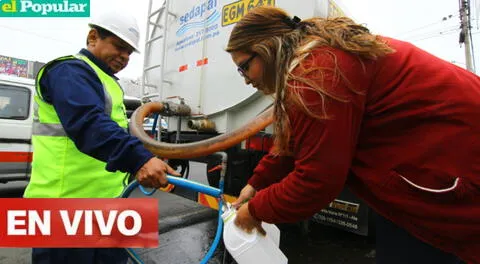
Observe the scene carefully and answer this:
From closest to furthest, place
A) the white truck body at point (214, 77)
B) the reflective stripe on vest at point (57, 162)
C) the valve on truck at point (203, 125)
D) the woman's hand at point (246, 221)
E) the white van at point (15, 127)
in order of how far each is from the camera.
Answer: the woman's hand at point (246, 221) < the reflective stripe on vest at point (57, 162) < the white truck body at point (214, 77) < the valve on truck at point (203, 125) < the white van at point (15, 127)

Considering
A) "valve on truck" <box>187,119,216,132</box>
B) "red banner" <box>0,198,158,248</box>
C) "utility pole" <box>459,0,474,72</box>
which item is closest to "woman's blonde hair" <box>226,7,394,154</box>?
"red banner" <box>0,198,158,248</box>

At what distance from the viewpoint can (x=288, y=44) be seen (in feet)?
3.51

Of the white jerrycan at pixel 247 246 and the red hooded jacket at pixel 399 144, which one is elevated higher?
the red hooded jacket at pixel 399 144

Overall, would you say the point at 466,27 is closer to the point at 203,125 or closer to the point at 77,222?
the point at 203,125

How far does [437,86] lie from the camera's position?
3.16 ft

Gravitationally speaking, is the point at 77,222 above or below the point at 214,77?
below

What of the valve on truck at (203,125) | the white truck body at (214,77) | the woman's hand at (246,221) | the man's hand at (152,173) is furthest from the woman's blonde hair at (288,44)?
the valve on truck at (203,125)

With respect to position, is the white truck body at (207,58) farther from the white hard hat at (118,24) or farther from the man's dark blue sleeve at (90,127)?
the man's dark blue sleeve at (90,127)

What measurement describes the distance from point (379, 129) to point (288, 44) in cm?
41

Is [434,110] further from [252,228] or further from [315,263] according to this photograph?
[315,263]

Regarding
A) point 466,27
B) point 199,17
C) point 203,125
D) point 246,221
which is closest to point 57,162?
point 246,221

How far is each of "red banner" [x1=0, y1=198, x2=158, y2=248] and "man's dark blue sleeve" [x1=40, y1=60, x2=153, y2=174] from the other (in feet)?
1.18

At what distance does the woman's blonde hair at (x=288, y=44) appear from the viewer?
37.8 inches

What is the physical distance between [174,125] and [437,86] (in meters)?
3.39
